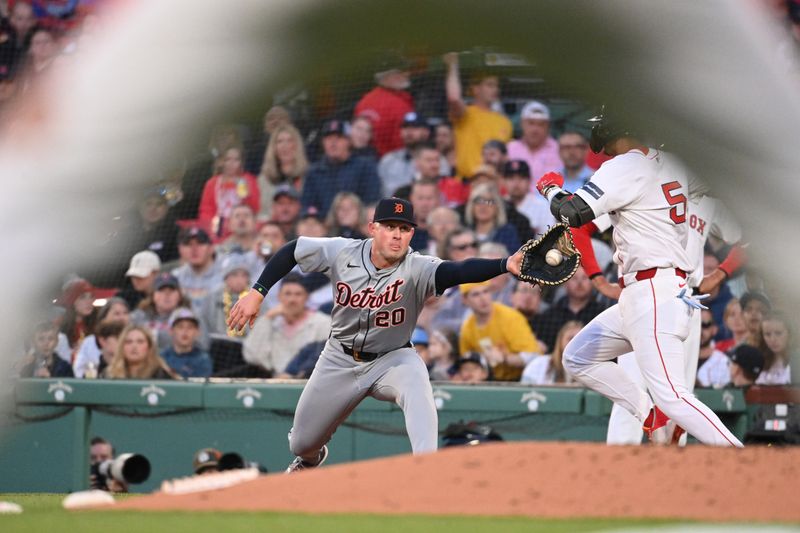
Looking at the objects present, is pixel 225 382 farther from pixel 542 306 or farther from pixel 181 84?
pixel 181 84

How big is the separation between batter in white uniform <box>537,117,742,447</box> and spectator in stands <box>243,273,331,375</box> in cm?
288

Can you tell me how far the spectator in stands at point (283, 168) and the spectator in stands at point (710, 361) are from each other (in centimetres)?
361

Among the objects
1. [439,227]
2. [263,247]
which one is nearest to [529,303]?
[439,227]

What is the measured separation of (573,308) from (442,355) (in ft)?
3.35

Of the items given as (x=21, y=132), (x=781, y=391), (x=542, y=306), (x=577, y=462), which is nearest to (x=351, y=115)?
(x=542, y=306)

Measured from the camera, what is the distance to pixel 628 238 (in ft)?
19.1

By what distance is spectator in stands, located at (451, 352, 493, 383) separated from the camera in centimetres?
812

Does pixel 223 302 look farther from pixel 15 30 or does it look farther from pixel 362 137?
pixel 15 30

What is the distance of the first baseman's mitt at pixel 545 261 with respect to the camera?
16.9 ft

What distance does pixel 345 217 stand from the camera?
9086mm

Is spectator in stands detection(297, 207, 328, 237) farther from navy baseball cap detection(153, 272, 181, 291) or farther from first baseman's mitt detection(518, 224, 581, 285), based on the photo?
first baseman's mitt detection(518, 224, 581, 285)

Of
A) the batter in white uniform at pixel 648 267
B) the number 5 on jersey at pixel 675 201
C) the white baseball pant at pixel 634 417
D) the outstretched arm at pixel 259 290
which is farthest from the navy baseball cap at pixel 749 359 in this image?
the outstretched arm at pixel 259 290

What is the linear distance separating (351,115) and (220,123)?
7.37 metres

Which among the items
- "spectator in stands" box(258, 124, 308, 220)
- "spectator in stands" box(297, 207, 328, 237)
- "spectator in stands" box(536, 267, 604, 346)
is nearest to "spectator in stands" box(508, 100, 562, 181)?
"spectator in stands" box(536, 267, 604, 346)
